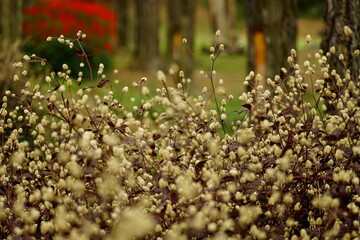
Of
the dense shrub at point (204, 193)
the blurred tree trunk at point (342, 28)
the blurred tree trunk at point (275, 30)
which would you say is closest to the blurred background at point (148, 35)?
the blurred tree trunk at point (275, 30)

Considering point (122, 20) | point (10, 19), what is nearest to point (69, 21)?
point (10, 19)

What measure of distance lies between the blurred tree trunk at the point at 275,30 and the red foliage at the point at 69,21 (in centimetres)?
625

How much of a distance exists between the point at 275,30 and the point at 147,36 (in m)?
10.0

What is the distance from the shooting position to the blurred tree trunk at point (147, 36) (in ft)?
55.2

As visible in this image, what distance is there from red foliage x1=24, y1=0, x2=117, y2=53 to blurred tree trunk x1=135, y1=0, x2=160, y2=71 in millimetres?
1908

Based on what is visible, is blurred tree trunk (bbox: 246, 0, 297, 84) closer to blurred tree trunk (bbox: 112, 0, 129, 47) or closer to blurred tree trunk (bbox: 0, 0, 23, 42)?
blurred tree trunk (bbox: 0, 0, 23, 42)

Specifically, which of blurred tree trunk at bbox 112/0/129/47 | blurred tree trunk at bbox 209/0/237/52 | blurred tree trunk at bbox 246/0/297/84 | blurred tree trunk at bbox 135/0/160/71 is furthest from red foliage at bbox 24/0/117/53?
blurred tree trunk at bbox 209/0/237/52

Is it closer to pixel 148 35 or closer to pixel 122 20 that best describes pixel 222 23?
pixel 122 20

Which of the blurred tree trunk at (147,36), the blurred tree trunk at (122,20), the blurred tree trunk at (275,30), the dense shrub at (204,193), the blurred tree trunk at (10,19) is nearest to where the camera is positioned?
the dense shrub at (204,193)

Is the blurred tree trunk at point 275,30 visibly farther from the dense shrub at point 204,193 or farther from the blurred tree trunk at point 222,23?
the blurred tree trunk at point 222,23

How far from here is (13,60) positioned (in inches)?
233

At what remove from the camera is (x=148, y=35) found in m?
17.2

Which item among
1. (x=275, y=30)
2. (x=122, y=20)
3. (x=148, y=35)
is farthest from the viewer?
(x=122, y=20)

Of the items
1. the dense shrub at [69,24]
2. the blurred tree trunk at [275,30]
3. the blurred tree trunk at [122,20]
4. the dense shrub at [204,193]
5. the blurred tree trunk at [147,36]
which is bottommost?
the dense shrub at [204,193]
